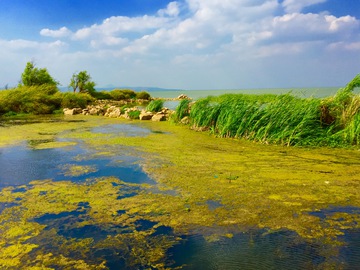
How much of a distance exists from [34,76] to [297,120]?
72.1 ft

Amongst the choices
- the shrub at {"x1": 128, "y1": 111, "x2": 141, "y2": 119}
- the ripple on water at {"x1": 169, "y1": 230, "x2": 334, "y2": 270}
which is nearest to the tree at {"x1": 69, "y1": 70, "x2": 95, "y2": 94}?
the shrub at {"x1": 128, "y1": 111, "x2": 141, "y2": 119}

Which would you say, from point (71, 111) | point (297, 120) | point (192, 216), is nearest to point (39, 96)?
point (71, 111)

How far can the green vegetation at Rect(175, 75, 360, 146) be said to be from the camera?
799cm

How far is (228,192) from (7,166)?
4.45m

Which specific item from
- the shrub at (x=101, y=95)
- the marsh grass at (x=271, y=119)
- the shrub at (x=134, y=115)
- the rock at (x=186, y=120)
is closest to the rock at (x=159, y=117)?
the shrub at (x=134, y=115)

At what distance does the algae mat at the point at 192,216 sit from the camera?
2.78 meters

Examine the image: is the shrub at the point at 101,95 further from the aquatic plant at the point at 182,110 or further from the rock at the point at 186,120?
the rock at the point at 186,120

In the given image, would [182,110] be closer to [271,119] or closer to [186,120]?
[186,120]

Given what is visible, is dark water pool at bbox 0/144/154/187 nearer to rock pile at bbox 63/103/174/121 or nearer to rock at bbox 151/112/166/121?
rock at bbox 151/112/166/121

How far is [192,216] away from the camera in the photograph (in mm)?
3674

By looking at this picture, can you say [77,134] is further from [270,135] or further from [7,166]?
[270,135]

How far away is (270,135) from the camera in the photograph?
845cm

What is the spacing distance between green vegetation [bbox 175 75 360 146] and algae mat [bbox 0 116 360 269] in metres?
1.50

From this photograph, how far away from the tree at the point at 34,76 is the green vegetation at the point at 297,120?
19372 millimetres
